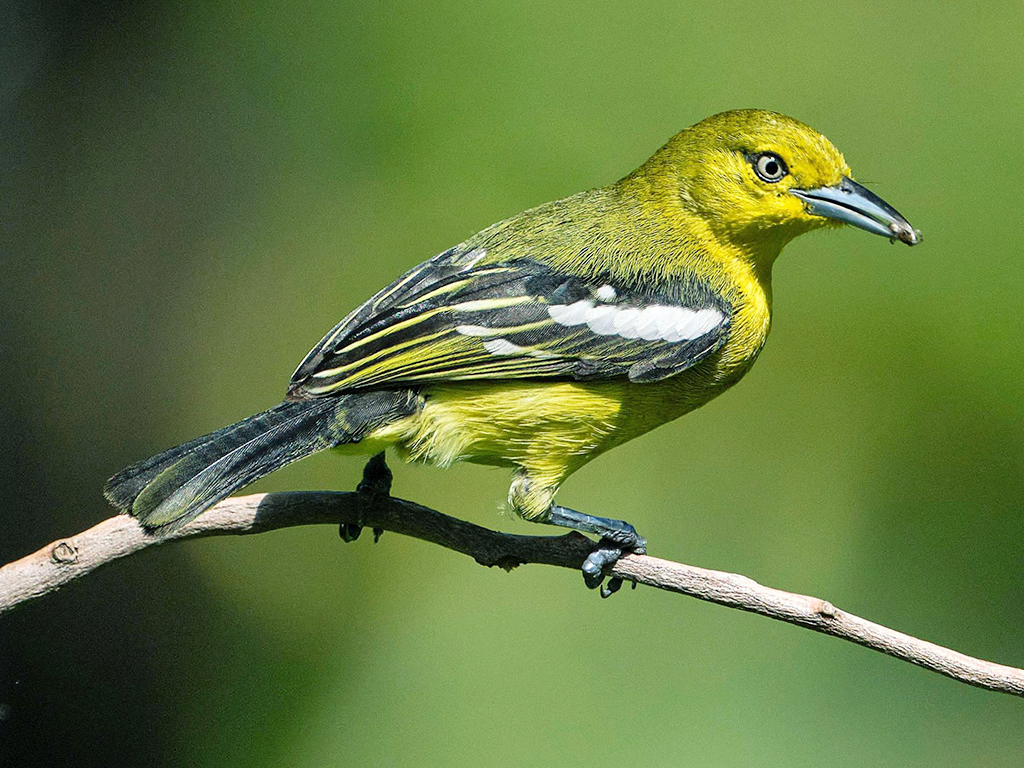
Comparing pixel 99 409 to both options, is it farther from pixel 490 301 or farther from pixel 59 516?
pixel 490 301

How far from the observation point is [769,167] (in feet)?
10.6

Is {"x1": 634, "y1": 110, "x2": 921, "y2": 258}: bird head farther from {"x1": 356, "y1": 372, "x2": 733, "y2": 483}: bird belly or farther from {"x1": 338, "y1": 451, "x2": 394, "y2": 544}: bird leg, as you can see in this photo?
{"x1": 338, "y1": 451, "x2": 394, "y2": 544}: bird leg

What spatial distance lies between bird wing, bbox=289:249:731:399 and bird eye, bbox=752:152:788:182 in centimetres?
35

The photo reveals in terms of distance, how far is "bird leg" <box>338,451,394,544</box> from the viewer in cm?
301

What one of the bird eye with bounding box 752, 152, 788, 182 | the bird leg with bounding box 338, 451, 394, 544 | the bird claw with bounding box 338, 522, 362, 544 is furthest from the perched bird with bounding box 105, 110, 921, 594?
the bird claw with bounding box 338, 522, 362, 544

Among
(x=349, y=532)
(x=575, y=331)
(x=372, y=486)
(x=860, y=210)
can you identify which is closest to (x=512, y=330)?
(x=575, y=331)

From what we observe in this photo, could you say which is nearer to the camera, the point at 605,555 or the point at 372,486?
the point at 605,555

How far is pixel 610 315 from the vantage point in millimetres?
3162

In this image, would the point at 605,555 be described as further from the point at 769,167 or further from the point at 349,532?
the point at 769,167

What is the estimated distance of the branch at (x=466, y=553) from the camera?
98.0 inches

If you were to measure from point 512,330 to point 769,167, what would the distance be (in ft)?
2.83

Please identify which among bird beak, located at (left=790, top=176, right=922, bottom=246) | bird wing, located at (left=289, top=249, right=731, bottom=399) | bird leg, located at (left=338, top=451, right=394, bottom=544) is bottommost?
bird leg, located at (left=338, top=451, right=394, bottom=544)

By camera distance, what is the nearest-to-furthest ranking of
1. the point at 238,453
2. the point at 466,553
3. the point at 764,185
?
the point at 238,453, the point at 466,553, the point at 764,185

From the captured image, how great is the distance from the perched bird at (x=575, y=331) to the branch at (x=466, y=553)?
14cm
